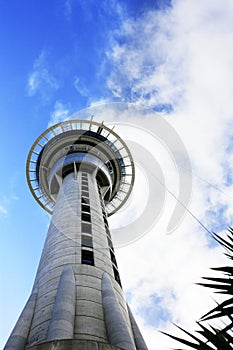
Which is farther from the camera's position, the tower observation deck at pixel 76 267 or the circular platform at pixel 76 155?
the circular platform at pixel 76 155

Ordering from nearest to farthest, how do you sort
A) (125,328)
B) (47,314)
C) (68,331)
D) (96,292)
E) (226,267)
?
(226,267) < (68,331) < (125,328) < (47,314) < (96,292)

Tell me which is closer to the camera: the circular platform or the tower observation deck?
the tower observation deck

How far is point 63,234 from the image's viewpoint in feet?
68.2

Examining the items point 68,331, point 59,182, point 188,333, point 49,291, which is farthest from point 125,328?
point 59,182

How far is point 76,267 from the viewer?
55.8 ft

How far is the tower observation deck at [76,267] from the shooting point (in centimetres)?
1228

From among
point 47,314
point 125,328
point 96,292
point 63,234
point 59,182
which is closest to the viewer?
point 125,328

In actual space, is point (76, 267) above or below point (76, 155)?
below

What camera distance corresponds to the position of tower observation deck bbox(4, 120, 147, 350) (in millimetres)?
12281

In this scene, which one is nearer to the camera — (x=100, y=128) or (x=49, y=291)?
(x=49, y=291)

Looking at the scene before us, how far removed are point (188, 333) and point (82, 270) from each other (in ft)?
39.9

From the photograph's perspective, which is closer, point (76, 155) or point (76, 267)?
point (76, 267)

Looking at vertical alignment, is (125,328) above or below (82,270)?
below

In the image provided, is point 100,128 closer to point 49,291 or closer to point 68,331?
point 49,291
